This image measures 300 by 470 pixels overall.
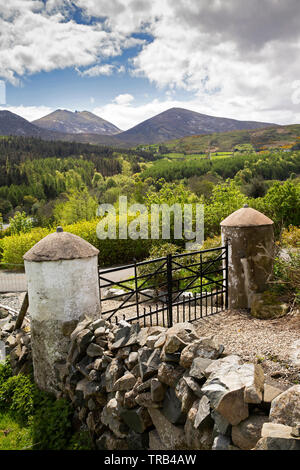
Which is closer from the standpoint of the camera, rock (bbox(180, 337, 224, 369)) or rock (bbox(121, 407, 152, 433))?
rock (bbox(180, 337, 224, 369))

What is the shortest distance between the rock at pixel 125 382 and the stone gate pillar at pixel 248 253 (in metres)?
3.16

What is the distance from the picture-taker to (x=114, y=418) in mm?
4137

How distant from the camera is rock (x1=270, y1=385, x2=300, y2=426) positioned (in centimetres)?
243

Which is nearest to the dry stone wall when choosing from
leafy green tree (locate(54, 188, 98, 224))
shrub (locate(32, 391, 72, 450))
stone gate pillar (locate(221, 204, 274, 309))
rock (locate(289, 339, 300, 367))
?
shrub (locate(32, 391, 72, 450))

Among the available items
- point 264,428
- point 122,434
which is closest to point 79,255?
point 122,434

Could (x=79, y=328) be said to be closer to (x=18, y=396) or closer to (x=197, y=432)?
(x=18, y=396)

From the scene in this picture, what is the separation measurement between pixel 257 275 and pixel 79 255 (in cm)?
347

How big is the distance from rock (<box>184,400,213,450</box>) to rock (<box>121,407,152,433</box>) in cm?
69

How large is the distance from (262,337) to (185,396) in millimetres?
1840

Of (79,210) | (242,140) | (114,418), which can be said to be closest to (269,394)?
(114,418)

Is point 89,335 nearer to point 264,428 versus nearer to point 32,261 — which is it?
point 32,261

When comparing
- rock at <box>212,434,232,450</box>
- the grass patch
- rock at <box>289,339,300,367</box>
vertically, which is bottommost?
the grass patch

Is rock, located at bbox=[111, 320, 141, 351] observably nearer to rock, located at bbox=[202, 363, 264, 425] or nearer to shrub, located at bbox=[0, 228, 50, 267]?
rock, located at bbox=[202, 363, 264, 425]

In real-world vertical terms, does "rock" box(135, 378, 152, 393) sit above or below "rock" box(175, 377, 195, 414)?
below
